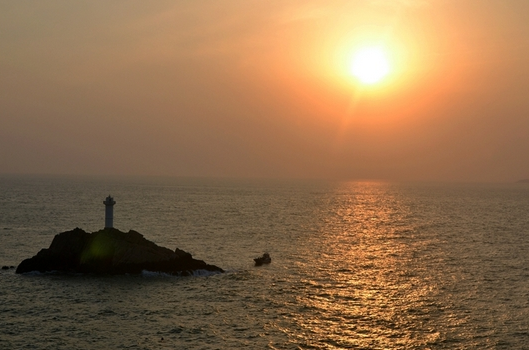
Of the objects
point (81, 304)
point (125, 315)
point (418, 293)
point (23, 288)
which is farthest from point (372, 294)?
point (23, 288)

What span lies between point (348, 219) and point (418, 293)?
83.8 meters

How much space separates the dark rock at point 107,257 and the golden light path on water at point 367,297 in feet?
45.4

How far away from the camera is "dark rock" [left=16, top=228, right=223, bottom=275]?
5522cm

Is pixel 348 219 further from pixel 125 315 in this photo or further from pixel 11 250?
pixel 125 315

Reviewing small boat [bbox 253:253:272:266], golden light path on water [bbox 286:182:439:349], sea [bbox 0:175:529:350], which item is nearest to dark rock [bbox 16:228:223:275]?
sea [bbox 0:175:529:350]

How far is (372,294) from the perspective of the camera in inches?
1916

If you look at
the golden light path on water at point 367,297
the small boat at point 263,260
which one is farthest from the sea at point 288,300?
the small boat at point 263,260

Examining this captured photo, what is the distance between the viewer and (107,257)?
182ft

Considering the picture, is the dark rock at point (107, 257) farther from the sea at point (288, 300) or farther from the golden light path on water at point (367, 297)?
the golden light path on water at point (367, 297)

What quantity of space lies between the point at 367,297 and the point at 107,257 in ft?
85.2

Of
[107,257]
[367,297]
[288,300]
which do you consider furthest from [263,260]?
[367,297]

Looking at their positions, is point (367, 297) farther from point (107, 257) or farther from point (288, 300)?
point (107, 257)

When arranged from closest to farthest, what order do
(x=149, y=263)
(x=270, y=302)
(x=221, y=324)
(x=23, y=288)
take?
(x=221, y=324) < (x=270, y=302) < (x=23, y=288) < (x=149, y=263)

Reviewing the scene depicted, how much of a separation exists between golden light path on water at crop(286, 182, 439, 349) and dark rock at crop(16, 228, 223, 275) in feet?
45.4
